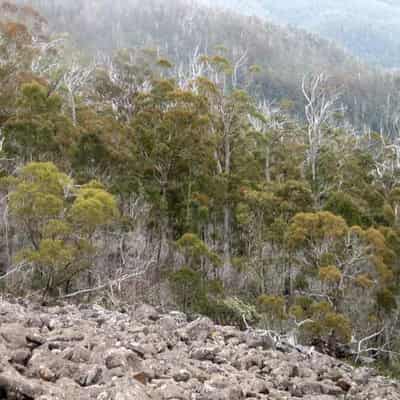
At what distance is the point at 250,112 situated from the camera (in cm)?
2056

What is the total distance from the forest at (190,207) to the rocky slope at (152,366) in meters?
4.25

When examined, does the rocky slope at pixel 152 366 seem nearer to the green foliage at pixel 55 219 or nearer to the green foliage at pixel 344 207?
the green foliage at pixel 55 219

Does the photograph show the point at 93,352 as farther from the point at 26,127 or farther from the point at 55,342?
the point at 26,127

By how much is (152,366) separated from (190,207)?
13200mm

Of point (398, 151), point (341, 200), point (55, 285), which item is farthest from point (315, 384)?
point (398, 151)

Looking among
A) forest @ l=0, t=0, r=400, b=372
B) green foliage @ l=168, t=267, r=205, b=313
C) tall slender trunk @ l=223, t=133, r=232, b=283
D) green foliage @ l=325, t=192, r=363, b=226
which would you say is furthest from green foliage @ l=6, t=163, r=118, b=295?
green foliage @ l=325, t=192, r=363, b=226

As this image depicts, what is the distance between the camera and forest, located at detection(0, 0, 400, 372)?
550 inches

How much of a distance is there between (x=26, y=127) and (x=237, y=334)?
11.5 meters

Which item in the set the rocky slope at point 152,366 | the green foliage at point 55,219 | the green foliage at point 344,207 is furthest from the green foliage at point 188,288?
the rocky slope at point 152,366

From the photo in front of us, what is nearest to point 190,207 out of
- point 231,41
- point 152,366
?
point 152,366

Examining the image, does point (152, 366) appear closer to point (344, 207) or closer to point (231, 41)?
point (344, 207)

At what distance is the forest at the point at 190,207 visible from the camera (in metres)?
14.0

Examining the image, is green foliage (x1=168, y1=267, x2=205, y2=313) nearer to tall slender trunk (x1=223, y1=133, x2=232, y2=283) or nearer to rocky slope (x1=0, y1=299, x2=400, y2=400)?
tall slender trunk (x1=223, y1=133, x2=232, y2=283)

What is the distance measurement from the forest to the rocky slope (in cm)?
425
